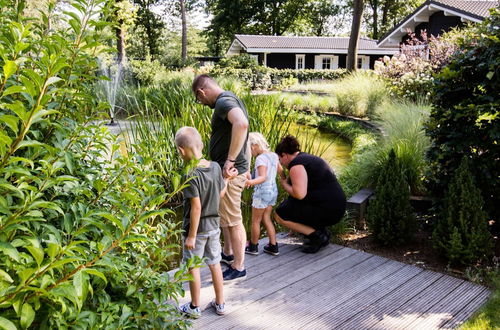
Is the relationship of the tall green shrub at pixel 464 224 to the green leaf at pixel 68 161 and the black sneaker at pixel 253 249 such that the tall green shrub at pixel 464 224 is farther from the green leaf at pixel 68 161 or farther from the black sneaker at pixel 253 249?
the green leaf at pixel 68 161

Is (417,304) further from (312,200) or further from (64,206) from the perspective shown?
(64,206)

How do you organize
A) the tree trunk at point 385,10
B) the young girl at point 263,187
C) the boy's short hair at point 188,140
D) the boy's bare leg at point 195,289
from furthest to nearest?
1. the tree trunk at point 385,10
2. the young girl at point 263,187
3. the boy's bare leg at point 195,289
4. the boy's short hair at point 188,140

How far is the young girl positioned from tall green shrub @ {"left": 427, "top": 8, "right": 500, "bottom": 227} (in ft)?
5.10

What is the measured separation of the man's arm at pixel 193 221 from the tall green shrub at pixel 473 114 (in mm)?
2456

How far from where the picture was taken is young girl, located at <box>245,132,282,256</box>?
4043 millimetres

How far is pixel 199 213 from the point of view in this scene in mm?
2881

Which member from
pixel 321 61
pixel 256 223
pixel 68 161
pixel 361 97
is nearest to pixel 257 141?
pixel 256 223

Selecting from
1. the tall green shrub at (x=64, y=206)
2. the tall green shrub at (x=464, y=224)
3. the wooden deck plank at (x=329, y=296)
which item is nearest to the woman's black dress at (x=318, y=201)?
the wooden deck plank at (x=329, y=296)

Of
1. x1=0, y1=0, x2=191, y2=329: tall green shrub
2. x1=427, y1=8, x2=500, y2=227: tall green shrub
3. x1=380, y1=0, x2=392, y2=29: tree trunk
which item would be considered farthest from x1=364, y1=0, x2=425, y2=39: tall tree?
x1=0, y1=0, x2=191, y2=329: tall green shrub

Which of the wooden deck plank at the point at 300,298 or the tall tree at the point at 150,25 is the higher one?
the tall tree at the point at 150,25

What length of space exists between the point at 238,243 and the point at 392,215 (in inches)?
60.8

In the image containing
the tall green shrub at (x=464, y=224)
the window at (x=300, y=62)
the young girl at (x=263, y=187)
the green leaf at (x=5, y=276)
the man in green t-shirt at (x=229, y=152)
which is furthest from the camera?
the window at (x=300, y=62)

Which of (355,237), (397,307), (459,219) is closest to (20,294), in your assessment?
(397,307)

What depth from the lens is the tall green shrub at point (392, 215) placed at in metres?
4.22
